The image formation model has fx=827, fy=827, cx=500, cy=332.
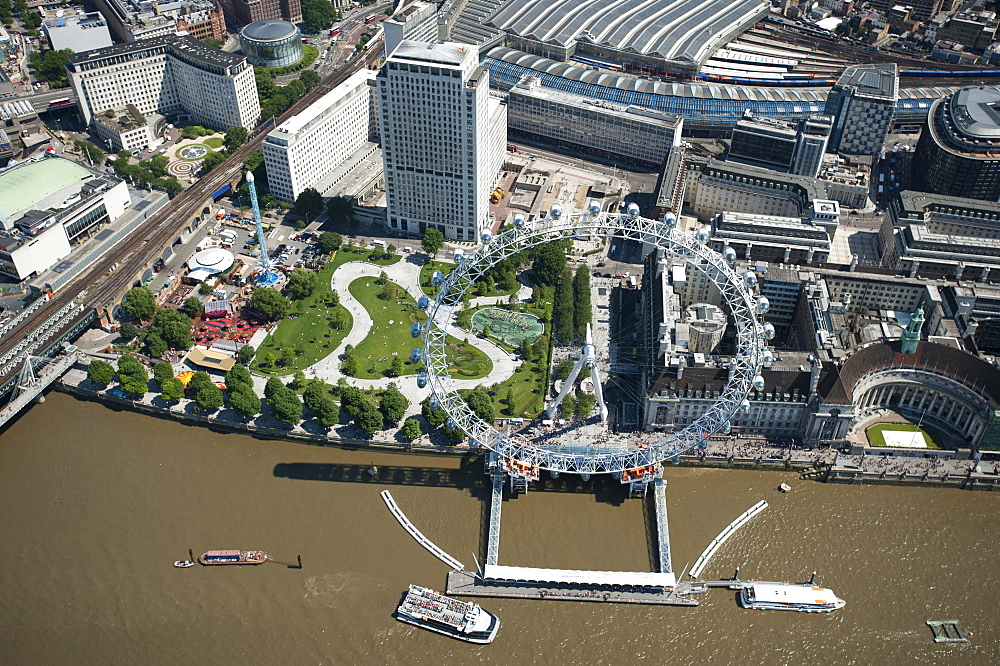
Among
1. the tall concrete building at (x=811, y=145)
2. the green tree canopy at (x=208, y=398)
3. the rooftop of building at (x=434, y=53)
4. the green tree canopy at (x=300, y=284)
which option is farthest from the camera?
the tall concrete building at (x=811, y=145)

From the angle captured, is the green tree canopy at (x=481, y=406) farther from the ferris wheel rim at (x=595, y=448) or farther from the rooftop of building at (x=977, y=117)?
the rooftop of building at (x=977, y=117)

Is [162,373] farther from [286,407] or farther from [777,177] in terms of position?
[777,177]

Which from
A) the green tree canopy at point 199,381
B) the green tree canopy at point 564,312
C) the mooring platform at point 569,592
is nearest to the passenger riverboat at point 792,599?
the mooring platform at point 569,592

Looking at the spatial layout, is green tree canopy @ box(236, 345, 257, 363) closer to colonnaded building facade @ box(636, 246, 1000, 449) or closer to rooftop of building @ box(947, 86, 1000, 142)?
colonnaded building facade @ box(636, 246, 1000, 449)

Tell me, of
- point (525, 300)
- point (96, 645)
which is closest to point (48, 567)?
point (96, 645)

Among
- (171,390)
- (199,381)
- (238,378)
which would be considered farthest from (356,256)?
(171,390)
